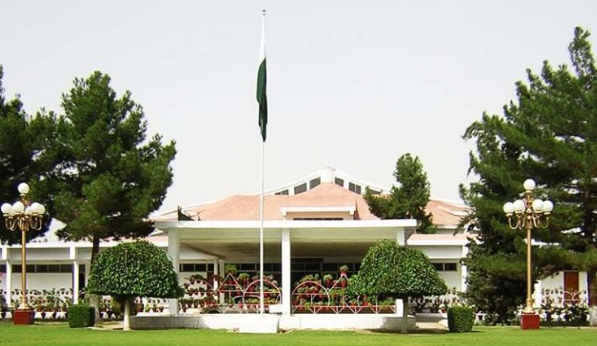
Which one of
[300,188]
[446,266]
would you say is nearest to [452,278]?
[446,266]

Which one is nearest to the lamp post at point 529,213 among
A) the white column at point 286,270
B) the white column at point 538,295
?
the white column at point 286,270

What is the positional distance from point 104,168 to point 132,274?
8720 millimetres

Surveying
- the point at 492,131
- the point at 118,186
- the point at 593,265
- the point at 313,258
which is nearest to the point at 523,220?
the point at 593,265

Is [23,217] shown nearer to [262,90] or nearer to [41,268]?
[262,90]

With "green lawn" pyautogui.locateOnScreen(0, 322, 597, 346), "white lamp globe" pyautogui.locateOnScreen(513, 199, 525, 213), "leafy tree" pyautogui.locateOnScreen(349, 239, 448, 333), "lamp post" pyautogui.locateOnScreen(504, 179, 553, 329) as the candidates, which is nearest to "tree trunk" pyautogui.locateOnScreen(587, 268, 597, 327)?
"lamp post" pyautogui.locateOnScreen(504, 179, 553, 329)

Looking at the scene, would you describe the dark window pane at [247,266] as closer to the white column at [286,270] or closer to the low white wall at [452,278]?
the low white wall at [452,278]

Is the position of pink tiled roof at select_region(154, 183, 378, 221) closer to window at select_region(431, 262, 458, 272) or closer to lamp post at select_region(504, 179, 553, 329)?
window at select_region(431, 262, 458, 272)

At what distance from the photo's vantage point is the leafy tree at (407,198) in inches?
2109

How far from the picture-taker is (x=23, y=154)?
116ft

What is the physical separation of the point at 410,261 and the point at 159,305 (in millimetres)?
19150

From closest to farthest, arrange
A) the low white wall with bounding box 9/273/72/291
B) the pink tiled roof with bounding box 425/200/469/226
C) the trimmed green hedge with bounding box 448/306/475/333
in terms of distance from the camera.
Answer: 1. the trimmed green hedge with bounding box 448/306/475/333
2. the low white wall with bounding box 9/273/72/291
3. the pink tiled roof with bounding box 425/200/469/226

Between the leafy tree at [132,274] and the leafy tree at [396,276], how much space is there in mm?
5333

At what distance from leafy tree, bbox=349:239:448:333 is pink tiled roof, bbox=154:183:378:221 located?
20.2 meters

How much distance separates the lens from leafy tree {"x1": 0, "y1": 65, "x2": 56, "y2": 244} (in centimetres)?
3469
